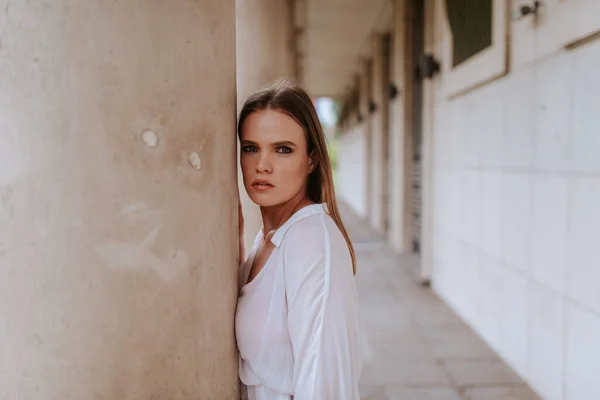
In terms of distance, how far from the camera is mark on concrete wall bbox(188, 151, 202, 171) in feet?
3.64

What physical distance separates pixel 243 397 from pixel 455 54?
439cm

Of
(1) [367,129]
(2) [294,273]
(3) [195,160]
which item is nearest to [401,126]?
(1) [367,129]

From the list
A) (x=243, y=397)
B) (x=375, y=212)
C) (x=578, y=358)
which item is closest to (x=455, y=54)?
(x=578, y=358)

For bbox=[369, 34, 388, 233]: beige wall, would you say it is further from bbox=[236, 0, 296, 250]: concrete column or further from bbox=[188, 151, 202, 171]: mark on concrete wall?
bbox=[188, 151, 202, 171]: mark on concrete wall

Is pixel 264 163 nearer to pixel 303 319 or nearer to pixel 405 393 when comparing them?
pixel 303 319

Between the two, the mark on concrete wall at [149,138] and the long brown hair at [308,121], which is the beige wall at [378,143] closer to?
the long brown hair at [308,121]

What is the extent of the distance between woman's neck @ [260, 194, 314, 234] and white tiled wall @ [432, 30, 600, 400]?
1732 mm

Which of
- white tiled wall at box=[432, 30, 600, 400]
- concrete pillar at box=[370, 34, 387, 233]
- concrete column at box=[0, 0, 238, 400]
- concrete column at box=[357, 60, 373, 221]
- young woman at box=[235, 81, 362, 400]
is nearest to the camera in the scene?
concrete column at box=[0, 0, 238, 400]

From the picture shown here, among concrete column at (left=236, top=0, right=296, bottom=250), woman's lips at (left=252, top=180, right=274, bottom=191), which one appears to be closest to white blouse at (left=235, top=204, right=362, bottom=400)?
woman's lips at (left=252, top=180, right=274, bottom=191)

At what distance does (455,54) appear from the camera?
5.02 m

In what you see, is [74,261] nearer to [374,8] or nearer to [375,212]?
[374,8]

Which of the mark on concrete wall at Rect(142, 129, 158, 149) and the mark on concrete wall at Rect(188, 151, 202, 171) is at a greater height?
the mark on concrete wall at Rect(142, 129, 158, 149)

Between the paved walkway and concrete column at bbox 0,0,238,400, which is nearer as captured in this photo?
concrete column at bbox 0,0,238,400

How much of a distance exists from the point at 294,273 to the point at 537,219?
243 cm
